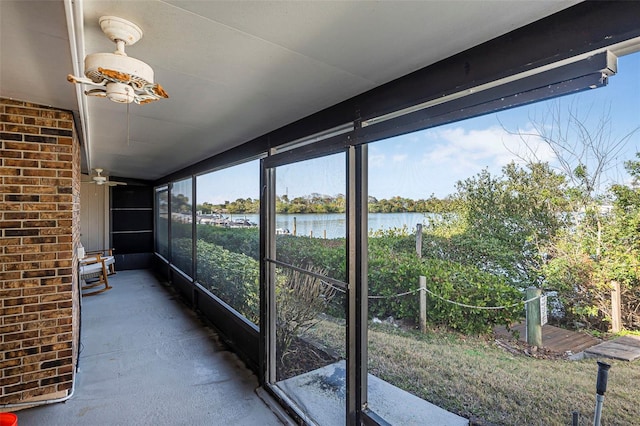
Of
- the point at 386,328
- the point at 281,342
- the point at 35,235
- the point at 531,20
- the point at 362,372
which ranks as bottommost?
the point at 281,342

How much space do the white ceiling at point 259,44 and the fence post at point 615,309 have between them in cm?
94

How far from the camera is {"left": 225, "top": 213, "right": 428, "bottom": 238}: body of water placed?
1.79 metres

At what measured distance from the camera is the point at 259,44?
1402 millimetres

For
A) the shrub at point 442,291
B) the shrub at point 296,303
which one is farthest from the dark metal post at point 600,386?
the shrub at point 296,303

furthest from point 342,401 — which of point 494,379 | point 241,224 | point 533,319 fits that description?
point 241,224

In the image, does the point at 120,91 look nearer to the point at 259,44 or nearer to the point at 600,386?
the point at 259,44

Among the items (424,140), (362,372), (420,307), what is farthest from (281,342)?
(424,140)

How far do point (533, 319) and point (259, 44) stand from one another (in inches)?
62.5

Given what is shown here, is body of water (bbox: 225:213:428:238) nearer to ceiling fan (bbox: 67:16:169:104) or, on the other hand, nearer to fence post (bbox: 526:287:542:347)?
fence post (bbox: 526:287:542:347)

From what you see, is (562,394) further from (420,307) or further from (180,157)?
(180,157)

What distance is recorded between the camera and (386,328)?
195 centimetres

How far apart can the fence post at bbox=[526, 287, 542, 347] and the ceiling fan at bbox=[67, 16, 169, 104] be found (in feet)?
5.84

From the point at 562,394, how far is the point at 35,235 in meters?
3.45

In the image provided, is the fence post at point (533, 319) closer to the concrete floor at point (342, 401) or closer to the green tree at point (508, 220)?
the green tree at point (508, 220)
